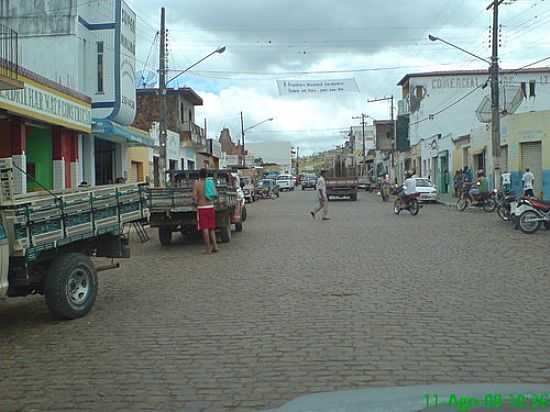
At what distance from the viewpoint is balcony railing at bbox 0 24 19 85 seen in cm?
1427

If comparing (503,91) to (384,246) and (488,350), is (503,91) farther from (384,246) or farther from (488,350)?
(488,350)

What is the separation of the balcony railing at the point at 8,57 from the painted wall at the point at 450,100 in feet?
143

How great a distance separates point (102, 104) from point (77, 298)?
1725cm

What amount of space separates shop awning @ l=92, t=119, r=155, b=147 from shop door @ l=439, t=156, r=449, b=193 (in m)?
26.3

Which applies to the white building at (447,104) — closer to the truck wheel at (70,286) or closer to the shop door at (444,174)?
the shop door at (444,174)

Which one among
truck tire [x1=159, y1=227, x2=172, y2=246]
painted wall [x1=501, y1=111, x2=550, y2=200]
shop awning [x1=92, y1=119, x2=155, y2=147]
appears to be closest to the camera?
truck tire [x1=159, y1=227, x2=172, y2=246]

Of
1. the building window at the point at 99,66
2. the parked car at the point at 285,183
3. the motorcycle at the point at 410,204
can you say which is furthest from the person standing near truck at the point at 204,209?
the parked car at the point at 285,183

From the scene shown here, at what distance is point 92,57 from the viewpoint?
23859 millimetres

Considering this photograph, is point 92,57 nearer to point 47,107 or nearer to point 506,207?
point 47,107

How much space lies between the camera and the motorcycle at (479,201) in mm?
→ 26719

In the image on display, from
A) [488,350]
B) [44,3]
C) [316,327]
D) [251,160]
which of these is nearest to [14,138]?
[44,3]

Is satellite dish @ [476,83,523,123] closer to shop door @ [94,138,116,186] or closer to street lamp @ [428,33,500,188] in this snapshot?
street lamp @ [428,33,500,188]

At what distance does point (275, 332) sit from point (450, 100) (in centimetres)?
5501

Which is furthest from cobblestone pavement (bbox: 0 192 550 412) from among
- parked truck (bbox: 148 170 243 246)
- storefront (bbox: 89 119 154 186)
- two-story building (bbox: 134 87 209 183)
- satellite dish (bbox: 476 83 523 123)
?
two-story building (bbox: 134 87 209 183)
